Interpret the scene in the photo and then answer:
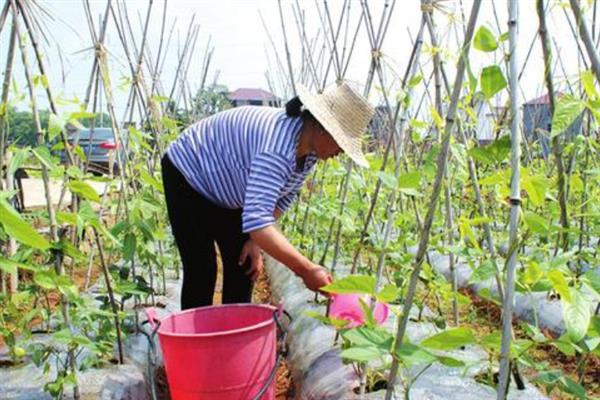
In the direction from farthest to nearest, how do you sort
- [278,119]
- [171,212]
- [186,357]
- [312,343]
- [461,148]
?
[312,343] → [171,212] → [278,119] → [186,357] → [461,148]

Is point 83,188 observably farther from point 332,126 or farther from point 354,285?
point 354,285

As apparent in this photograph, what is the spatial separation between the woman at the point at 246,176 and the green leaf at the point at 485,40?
73 cm

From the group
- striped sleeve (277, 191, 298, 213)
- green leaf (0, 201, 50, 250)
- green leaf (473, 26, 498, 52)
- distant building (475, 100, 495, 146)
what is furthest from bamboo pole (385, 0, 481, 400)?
striped sleeve (277, 191, 298, 213)

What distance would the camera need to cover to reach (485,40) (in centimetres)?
83

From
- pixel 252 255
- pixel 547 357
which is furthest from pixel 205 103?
pixel 547 357

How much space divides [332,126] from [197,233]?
2.31ft

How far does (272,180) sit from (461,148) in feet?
1.63

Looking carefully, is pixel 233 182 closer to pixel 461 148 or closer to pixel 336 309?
pixel 336 309

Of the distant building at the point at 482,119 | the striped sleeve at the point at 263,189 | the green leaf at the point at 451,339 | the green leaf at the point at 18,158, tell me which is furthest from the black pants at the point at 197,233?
the green leaf at the point at 451,339

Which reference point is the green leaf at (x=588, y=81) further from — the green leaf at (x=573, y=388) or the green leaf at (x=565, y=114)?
the green leaf at (x=573, y=388)

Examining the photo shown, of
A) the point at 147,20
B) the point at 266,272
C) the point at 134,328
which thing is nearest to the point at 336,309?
the point at 134,328

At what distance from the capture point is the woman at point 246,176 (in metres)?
1.59

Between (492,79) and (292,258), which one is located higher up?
(492,79)

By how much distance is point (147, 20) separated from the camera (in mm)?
3311
